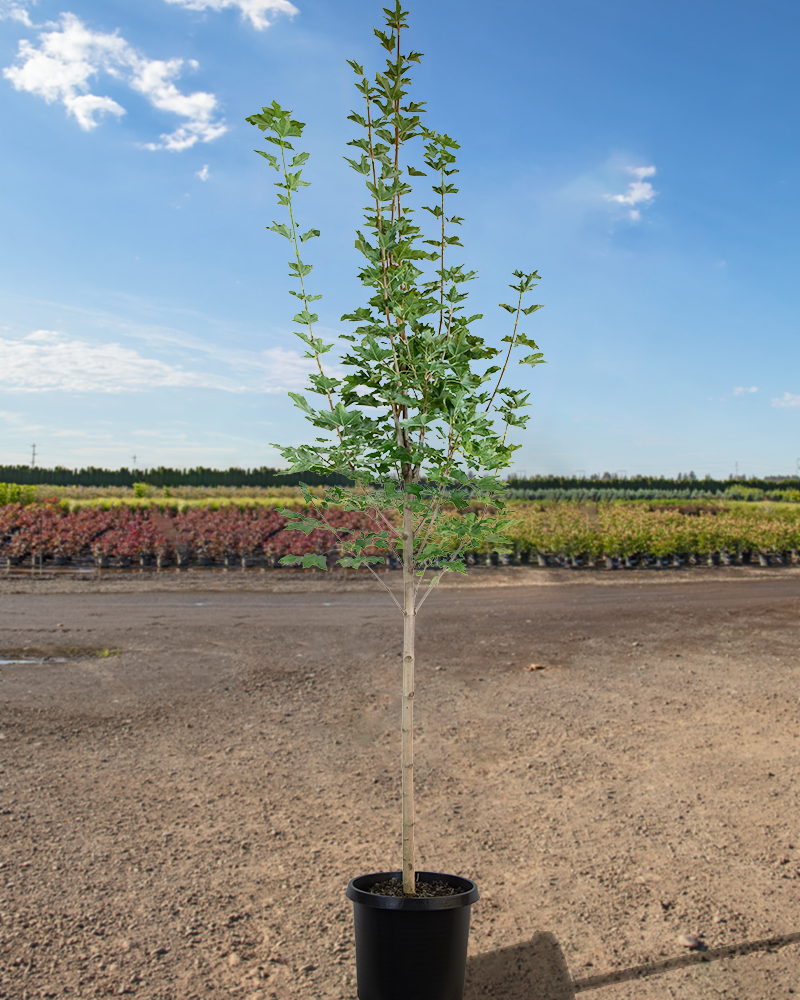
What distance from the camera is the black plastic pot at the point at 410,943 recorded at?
2596 millimetres

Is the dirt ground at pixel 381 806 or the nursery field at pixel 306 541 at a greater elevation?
the nursery field at pixel 306 541

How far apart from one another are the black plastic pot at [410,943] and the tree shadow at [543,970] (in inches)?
11.0

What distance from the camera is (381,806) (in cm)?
429

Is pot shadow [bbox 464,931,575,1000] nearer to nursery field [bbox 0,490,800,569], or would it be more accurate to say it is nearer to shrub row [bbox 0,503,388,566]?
nursery field [bbox 0,490,800,569]

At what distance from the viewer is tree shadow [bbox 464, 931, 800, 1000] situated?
2.79 metres

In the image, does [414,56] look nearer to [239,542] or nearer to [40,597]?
[40,597]

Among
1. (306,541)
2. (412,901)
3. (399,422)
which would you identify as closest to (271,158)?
(399,422)

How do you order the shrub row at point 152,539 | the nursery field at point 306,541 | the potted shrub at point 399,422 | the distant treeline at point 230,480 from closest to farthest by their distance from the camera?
the potted shrub at point 399,422, the nursery field at point 306,541, the shrub row at point 152,539, the distant treeline at point 230,480

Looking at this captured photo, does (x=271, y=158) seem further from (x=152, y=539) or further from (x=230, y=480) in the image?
(x=230, y=480)

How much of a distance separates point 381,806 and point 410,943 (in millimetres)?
1707

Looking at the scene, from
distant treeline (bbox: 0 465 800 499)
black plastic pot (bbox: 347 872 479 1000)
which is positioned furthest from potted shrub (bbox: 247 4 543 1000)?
distant treeline (bbox: 0 465 800 499)

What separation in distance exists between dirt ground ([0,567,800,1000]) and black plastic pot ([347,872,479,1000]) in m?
0.29

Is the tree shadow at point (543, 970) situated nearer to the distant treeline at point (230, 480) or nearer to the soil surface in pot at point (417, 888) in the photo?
the soil surface in pot at point (417, 888)

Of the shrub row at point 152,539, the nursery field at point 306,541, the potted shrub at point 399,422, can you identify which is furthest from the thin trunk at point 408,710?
the shrub row at point 152,539
